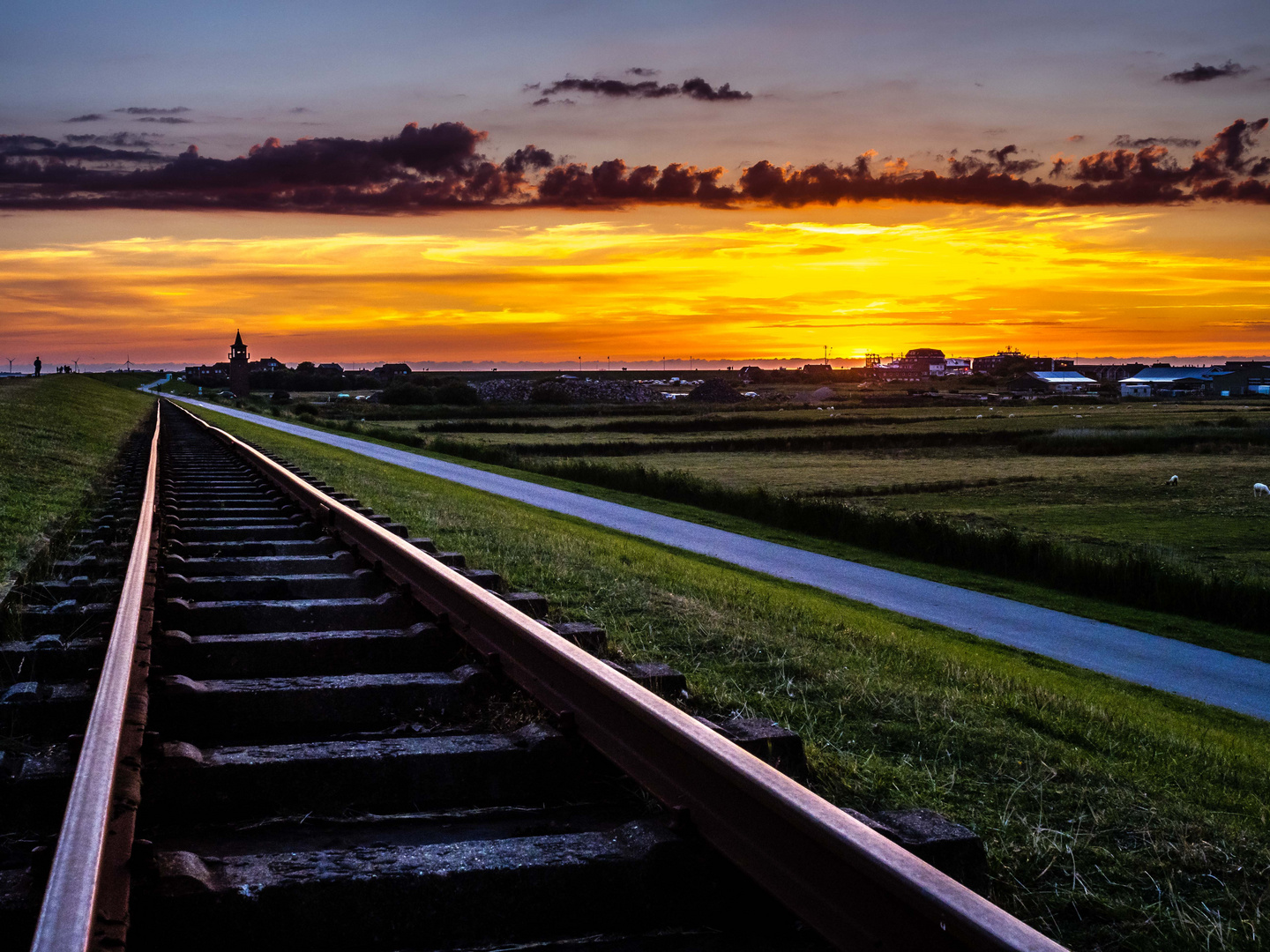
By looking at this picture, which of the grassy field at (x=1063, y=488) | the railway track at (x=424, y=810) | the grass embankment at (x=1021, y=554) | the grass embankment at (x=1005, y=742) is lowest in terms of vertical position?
the grassy field at (x=1063, y=488)

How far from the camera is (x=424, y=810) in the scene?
3.36m

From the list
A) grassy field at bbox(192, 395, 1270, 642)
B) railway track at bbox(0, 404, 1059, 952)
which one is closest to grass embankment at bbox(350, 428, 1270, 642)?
grassy field at bbox(192, 395, 1270, 642)

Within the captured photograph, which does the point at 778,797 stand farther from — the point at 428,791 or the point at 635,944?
the point at 428,791

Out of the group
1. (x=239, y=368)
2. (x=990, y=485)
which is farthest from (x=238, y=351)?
(x=990, y=485)

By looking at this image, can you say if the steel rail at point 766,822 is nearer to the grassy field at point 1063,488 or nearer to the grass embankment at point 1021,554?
the grass embankment at point 1021,554

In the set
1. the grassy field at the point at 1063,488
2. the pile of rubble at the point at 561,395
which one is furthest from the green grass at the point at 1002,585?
Result: the pile of rubble at the point at 561,395

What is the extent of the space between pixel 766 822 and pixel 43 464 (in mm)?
17964

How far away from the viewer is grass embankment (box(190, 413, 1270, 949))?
3156 millimetres

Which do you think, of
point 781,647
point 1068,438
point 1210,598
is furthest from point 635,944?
point 1068,438

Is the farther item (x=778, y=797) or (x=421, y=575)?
(x=421, y=575)

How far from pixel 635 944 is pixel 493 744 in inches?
45.0

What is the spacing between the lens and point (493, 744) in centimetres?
359

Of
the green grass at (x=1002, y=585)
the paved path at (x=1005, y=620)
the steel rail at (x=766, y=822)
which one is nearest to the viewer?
the steel rail at (x=766, y=822)

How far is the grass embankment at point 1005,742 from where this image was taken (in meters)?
3.16
